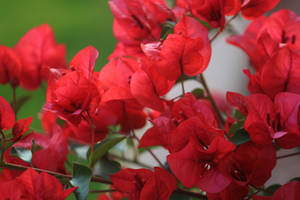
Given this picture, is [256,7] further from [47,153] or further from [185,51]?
[47,153]

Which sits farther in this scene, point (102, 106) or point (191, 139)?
point (102, 106)

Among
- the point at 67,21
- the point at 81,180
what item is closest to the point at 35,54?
the point at 81,180

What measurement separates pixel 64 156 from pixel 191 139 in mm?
222

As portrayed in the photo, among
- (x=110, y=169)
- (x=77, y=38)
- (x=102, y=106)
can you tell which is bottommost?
(x=77, y=38)

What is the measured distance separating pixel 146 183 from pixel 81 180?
8cm

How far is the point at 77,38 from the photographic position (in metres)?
1.82

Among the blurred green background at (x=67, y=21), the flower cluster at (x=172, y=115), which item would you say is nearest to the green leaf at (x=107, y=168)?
the flower cluster at (x=172, y=115)

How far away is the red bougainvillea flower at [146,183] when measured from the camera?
1.38 feet

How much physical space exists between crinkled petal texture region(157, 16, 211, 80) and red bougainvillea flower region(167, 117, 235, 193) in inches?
3.5

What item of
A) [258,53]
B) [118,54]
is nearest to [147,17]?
[118,54]

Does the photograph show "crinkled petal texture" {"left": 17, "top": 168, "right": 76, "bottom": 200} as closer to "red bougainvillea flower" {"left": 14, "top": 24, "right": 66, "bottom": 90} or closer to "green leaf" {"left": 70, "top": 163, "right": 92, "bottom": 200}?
"green leaf" {"left": 70, "top": 163, "right": 92, "bottom": 200}

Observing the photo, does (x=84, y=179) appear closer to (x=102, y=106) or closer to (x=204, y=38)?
(x=102, y=106)

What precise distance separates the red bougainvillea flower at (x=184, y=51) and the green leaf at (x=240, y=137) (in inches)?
3.9

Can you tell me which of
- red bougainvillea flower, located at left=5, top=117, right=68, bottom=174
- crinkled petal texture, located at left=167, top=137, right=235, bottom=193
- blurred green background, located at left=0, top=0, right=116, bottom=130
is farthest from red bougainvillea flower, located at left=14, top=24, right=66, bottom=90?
blurred green background, located at left=0, top=0, right=116, bottom=130
